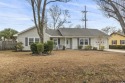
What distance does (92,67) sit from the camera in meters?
15.4

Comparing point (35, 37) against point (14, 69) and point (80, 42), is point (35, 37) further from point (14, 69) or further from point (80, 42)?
point (14, 69)

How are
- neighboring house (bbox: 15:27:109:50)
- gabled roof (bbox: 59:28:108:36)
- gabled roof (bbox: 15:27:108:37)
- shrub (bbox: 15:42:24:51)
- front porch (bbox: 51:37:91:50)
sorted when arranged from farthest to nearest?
gabled roof (bbox: 59:28:108:36), gabled roof (bbox: 15:27:108:37), front porch (bbox: 51:37:91:50), neighboring house (bbox: 15:27:109:50), shrub (bbox: 15:42:24:51)

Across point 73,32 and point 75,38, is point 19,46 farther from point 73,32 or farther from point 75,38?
point 73,32

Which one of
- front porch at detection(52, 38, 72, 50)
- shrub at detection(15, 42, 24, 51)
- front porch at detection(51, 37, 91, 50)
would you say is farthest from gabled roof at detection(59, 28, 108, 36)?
shrub at detection(15, 42, 24, 51)

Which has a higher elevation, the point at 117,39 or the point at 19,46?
the point at 117,39

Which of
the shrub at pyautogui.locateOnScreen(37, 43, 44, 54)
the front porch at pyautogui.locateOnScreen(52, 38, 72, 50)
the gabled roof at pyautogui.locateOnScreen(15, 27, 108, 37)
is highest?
the gabled roof at pyautogui.locateOnScreen(15, 27, 108, 37)

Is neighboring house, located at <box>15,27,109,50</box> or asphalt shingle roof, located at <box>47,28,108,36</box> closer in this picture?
neighboring house, located at <box>15,27,109,50</box>

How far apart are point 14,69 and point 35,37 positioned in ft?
85.9

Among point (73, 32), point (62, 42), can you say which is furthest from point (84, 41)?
point (62, 42)

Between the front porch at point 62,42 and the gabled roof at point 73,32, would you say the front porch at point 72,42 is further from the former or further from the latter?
the gabled roof at point 73,32

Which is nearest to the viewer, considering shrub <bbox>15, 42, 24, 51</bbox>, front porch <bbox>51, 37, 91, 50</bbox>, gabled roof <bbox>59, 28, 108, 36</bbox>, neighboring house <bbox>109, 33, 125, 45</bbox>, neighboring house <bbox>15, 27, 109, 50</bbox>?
shrub <bbox>15, 42, 24, 51</bbox>

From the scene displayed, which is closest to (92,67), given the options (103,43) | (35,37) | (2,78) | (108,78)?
(108,78)

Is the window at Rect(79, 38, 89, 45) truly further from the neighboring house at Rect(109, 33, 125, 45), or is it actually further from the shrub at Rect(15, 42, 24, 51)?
the shrub at Rect(15, 42, 24, 51)

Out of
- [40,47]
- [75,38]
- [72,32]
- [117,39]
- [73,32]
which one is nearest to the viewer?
[40,47]
